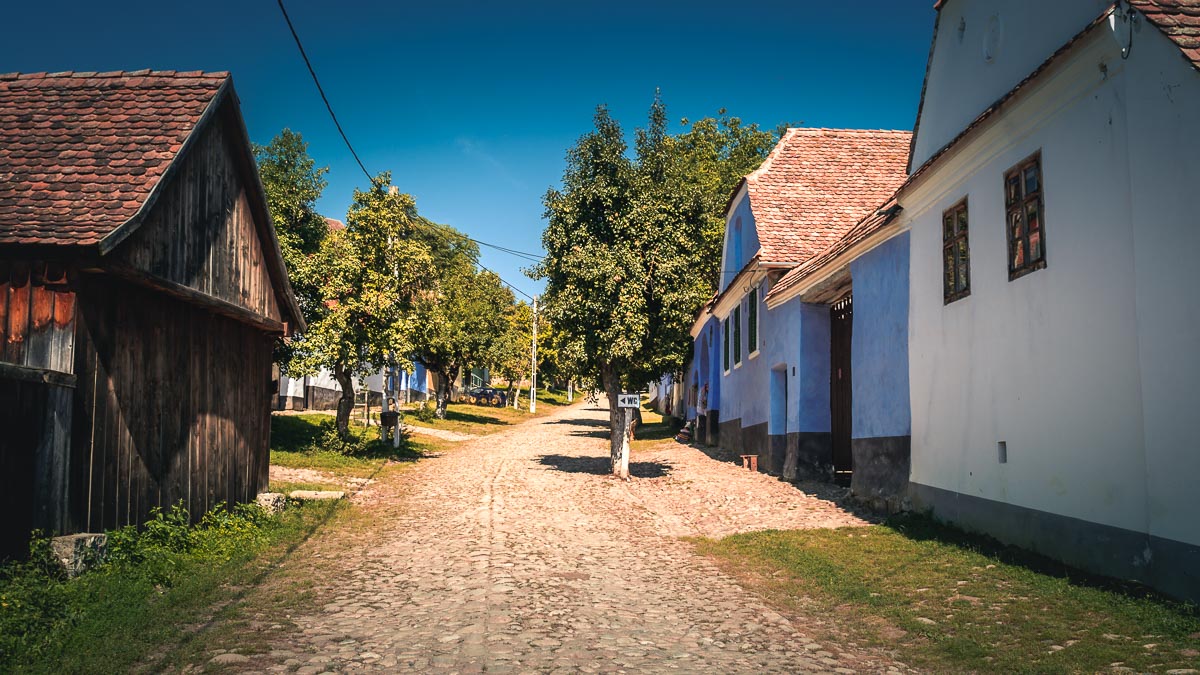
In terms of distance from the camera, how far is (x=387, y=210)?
21078 mm

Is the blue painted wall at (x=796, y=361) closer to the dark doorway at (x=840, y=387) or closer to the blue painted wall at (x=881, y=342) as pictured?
the dark doorway at (x=840, y=387)

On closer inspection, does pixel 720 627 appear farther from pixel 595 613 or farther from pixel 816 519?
pixel 816 519

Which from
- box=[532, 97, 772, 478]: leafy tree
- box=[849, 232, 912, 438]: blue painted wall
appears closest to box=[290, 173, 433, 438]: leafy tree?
box=[532, 97, 772, 478]: leafy tree

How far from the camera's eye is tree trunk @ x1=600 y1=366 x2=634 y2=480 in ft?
59.6

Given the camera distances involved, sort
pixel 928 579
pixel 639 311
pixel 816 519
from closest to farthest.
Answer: pixel 928 579, pixel 816 519, pixel 639 311

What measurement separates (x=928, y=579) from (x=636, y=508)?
6826 millimetres

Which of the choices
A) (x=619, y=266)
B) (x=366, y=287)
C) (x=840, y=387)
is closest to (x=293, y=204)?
(x=366, y=287)

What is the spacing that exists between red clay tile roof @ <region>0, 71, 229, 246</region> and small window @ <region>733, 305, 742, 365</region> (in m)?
15.8

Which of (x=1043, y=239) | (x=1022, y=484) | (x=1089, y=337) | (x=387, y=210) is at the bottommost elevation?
(x=1022, y=484)

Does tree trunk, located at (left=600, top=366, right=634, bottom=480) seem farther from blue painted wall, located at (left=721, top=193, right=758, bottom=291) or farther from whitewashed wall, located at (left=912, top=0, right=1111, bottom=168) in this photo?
whitewashed wall, located at (left=912, top=0, right=1111, bottom=168)

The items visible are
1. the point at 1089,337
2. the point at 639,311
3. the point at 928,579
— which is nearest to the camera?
the point at 1089,337

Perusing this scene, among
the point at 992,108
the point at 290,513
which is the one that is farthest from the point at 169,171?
the point at 992,108

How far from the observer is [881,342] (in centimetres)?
1308

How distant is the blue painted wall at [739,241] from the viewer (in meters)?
21.4
